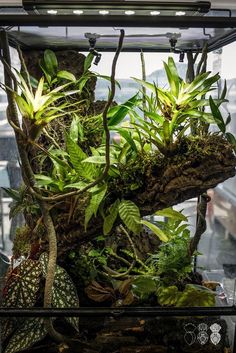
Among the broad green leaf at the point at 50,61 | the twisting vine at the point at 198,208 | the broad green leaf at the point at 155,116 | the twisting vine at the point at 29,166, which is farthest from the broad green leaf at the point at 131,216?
the broad green leaf at the point at 50,61

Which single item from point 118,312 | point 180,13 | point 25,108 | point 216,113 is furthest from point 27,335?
point 180,13

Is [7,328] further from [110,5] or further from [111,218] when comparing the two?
[110,5]

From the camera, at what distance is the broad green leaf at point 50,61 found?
1359 millimetres

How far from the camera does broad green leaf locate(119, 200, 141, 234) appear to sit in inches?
41.5

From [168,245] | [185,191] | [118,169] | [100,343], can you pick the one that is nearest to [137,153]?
[118,169]

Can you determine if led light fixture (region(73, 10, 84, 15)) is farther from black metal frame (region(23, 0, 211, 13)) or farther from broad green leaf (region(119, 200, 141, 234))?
broad green leaf (region(119, 200, 141, 234))

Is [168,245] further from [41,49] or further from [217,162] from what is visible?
[41,49]

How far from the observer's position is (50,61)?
136 centimetres

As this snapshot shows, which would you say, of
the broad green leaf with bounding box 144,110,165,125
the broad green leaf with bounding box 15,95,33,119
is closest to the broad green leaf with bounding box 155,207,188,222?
the broad green leaf with bounding box 144,110,165,125

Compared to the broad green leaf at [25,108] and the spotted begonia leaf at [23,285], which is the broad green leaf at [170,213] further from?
the broad green leaf at [25,108]

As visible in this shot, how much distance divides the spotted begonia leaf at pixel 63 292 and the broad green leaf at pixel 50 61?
699 mm

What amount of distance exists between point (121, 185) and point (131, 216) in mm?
142

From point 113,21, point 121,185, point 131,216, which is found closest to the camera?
point 113,21

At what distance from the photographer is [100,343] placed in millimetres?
1099
